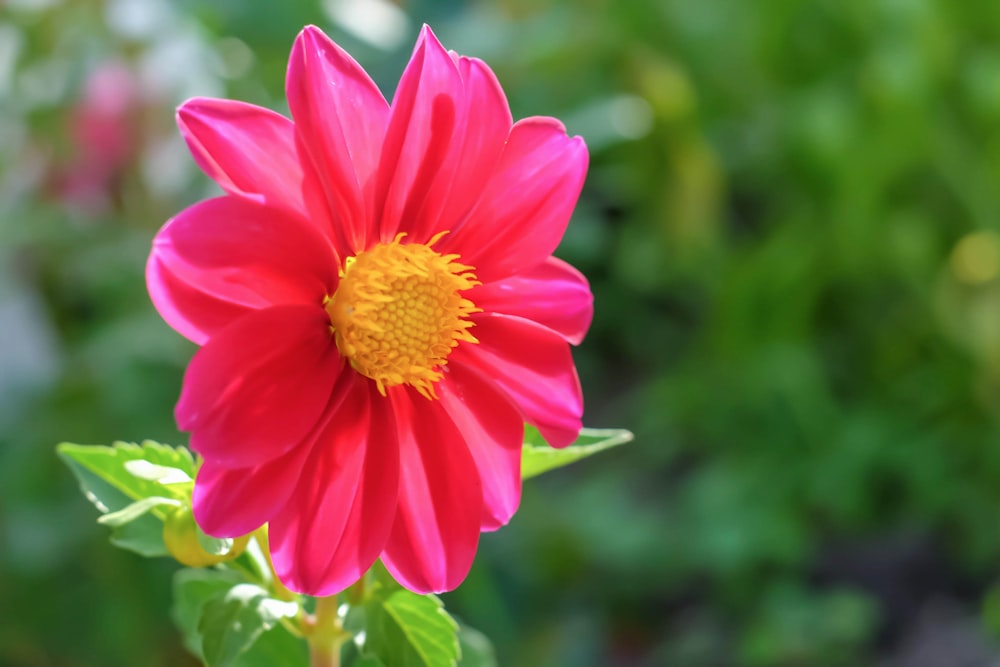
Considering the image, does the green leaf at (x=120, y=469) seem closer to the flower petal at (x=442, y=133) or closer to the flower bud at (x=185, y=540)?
the flower bud at (x=185, y=540)

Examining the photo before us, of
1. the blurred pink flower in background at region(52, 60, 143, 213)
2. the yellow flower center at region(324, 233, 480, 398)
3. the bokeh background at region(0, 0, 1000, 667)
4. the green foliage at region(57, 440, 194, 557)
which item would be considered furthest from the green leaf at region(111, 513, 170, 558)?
the blurred pink flower in background at region(52, 60, 143, 213)

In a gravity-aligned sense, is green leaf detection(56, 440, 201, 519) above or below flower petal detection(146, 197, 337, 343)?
below

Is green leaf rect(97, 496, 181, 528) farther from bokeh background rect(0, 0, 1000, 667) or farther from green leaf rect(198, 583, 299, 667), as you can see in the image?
bokeh background rect(0, 0, 1000, 667)

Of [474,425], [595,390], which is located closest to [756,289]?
[595,390]

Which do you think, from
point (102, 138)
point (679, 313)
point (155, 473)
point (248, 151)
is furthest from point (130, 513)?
point (679, 313)

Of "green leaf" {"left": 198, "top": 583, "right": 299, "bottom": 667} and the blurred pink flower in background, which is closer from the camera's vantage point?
"green leaf" {"left": 198, "top": 583, "right": 299, "bottom": 667}

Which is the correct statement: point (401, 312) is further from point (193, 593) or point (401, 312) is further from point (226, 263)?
point (193, 593)

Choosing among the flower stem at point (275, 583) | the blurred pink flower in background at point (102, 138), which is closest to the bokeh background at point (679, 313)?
the blurred pink flower in background at point (102, 138)
